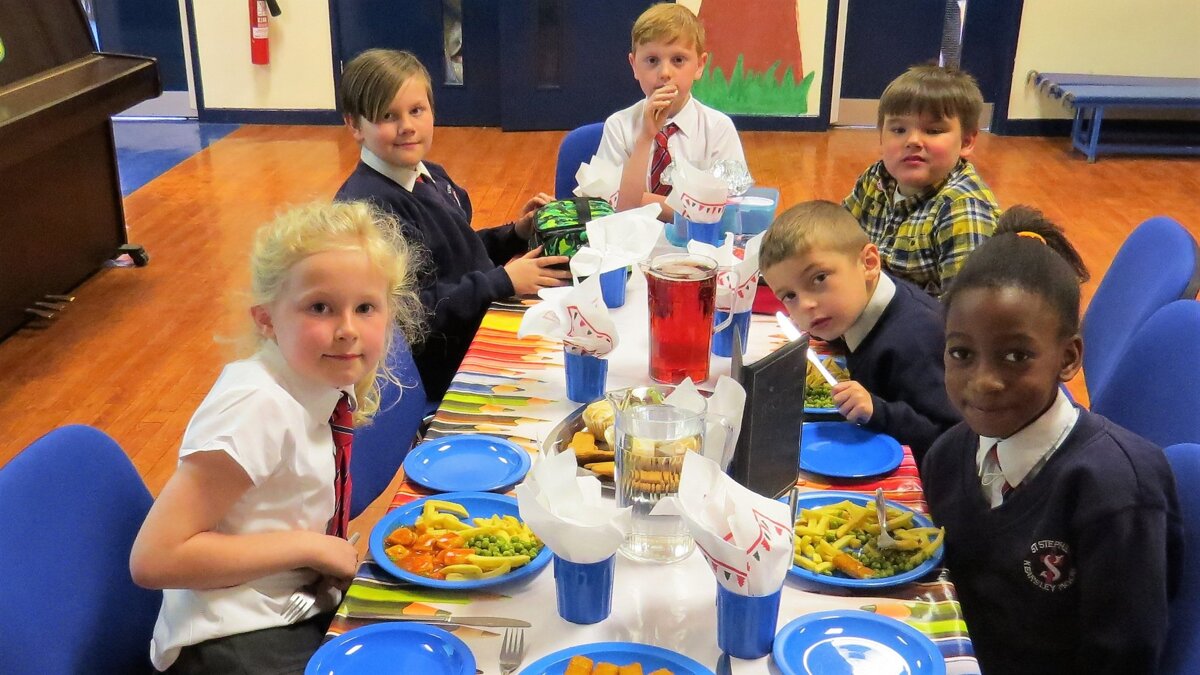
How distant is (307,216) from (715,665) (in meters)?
0.77

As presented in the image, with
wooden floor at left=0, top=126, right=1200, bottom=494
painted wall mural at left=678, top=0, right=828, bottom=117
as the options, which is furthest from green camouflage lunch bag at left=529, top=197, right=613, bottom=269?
painted wall mural at left=678, top=0, right=828, bottom=117

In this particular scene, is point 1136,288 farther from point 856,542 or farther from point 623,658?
point 623,658

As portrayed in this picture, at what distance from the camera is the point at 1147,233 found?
2.00 metres

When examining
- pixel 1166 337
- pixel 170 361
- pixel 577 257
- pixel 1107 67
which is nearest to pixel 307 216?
pixel 577 257

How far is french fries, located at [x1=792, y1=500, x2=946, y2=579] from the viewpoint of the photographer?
3.88 ft

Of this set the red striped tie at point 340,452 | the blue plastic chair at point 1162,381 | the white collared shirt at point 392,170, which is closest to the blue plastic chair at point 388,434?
the red striped tie at point 340,452

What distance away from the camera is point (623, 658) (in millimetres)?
1034

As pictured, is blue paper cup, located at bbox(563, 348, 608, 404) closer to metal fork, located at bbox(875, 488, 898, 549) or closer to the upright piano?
metal fork, located at bbox(875, 488, 898, 549)

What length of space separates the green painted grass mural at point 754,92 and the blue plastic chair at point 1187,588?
540 cm

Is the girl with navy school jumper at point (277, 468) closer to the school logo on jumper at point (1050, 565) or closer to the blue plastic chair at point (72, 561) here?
the blue plastic chair at point (72, 561)

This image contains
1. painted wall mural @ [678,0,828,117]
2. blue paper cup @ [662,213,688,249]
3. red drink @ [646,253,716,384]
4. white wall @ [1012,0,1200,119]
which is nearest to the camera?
red drink @ [646,253,716,384]

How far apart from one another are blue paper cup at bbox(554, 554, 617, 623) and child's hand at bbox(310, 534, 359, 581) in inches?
13.7

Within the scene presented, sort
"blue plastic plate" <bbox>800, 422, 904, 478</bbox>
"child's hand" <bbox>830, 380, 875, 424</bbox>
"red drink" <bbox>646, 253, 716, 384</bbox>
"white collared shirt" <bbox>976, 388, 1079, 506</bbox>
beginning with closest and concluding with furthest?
1. "white collared shirt" <bbox>976, 388, 1079, 506</bbox>
2. "blue plastic plate" <bbox>800, 422, 904, 478</bbox>
3. "child's hand" <bbox>830, 380, 875, 424</bbox>
4. "red drink" <bbox>646, 253, 716, 384</bbox>

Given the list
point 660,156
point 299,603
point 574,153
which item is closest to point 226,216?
point 574,153
